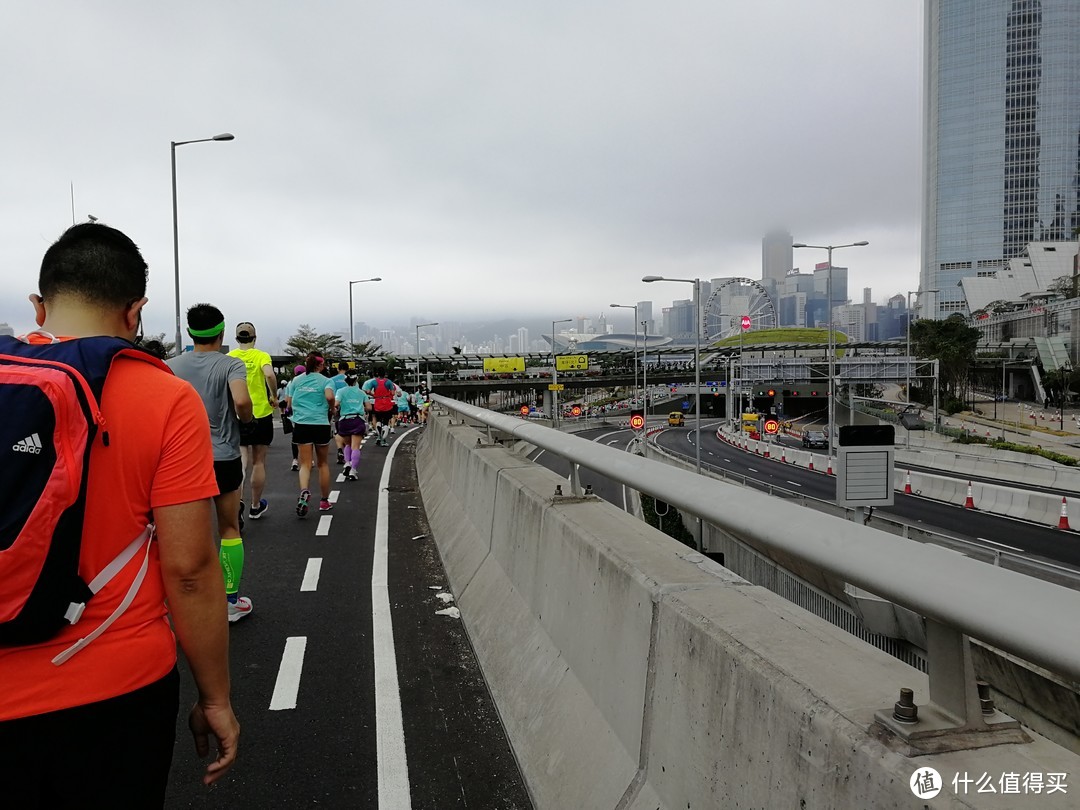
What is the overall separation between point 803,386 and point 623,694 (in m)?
70.2

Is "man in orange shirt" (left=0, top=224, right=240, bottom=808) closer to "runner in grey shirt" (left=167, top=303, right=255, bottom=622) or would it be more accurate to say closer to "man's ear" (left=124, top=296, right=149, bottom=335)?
"man's ear" (left=124, top=296, right=149, bottom=335)

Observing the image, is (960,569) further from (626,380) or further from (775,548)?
(626,380)

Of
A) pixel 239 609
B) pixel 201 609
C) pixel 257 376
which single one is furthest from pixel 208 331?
pixel 201 609

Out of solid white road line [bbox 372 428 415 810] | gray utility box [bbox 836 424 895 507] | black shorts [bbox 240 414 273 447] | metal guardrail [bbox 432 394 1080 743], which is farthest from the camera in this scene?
gray utility box [bbox 836 424 895 507]

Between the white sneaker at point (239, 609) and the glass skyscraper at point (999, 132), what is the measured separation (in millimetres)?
196591

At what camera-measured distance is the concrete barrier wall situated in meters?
1.72

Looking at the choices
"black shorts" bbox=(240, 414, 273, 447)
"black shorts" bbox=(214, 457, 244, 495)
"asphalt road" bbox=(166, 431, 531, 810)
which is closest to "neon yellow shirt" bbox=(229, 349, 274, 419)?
"black shorts" bbox=(240, 414, 273, 447)

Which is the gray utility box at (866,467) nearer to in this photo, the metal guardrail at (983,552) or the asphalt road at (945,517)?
the metal guardrail at (983,552)

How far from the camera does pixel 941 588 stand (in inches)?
60.0

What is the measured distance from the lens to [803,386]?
69.2 meters

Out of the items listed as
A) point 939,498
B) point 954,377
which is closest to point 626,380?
point 954,377

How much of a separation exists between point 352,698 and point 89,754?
8.34ft

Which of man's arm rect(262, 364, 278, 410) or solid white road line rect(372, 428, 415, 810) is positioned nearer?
solid white road line rect(372, 428, 415, 810)

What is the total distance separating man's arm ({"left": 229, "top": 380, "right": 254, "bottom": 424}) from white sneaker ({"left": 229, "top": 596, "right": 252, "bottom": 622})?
126 centimetres
